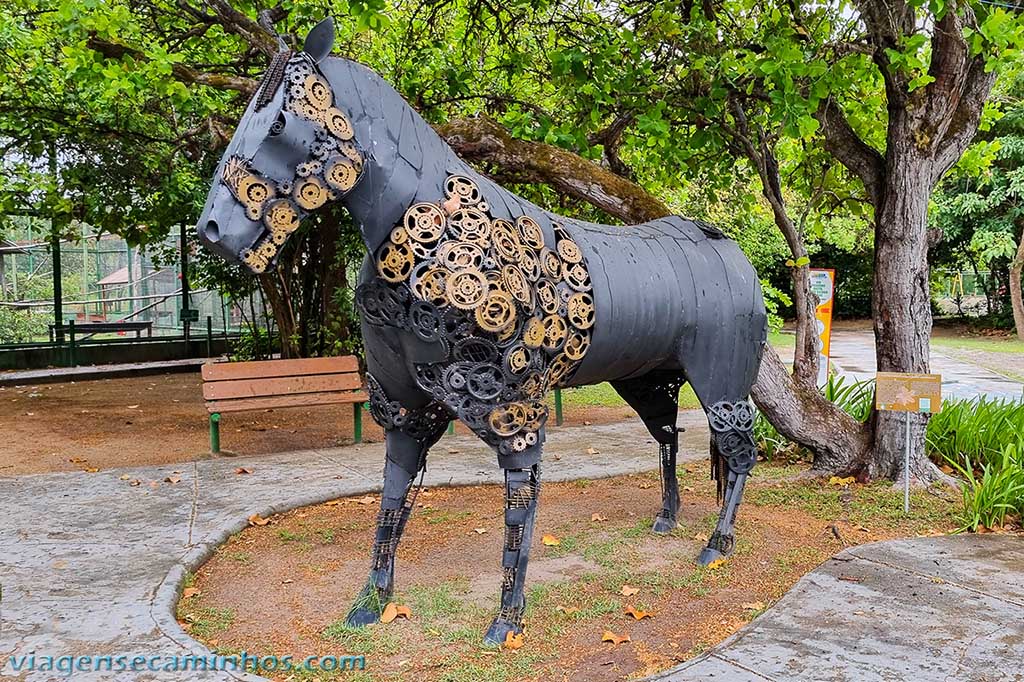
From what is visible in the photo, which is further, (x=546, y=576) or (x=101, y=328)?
(x=101, y=328)

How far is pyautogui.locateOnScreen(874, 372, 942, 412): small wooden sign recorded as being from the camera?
17.6ft

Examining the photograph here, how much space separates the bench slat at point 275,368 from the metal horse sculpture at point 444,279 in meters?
4.21

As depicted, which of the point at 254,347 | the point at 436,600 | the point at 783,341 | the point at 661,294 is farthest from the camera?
the point at 783,341

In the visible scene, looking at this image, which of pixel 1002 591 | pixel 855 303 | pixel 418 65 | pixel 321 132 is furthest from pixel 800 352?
pixel 855 303

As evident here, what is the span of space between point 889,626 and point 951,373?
1226 centimetres

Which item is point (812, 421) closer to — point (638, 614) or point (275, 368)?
point (638, 614)

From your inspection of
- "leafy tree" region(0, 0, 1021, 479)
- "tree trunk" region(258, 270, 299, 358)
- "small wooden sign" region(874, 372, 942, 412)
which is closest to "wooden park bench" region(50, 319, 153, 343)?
"tree trunk" region(258, 270, 299, 358)

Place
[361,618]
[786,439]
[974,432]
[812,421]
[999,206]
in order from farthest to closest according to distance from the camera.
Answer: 1. [999,206]
2. [786,439]
3. [974,432]
4. [812,421]
5. [361,618]

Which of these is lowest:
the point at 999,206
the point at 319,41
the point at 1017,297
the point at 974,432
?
the point at 974,432

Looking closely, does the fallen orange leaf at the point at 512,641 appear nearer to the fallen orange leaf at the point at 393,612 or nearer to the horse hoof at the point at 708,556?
the fallen orange leaf at the point at 393,612

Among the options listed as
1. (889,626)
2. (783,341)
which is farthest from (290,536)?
(783,341)

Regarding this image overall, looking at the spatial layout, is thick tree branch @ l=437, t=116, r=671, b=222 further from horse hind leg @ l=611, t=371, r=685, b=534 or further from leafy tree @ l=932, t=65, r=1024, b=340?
leafy tree @ l=932, t=65, r=1024, b=340

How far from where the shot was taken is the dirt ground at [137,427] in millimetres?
7340

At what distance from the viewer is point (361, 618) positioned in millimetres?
3664
